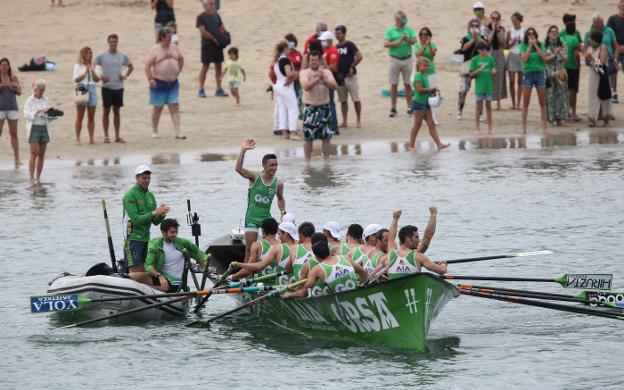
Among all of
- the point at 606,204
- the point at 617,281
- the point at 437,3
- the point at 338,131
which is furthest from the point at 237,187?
the point at 437,3

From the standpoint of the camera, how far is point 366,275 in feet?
47.6

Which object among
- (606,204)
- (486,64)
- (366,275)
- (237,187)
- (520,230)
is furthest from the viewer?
(486,64)

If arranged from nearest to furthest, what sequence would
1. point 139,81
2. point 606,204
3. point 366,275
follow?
point 366,275
point 606,204
point 139,81

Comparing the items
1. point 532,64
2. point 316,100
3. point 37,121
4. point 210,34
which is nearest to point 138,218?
point 37,121

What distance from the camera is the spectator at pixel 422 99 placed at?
25766 mm

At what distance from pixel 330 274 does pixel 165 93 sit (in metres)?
13.3

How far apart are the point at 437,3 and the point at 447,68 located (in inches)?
229

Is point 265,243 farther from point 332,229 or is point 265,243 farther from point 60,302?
point 60,302

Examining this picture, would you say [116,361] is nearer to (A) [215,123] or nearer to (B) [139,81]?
(A) [215,123]

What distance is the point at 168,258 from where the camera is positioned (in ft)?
54.1

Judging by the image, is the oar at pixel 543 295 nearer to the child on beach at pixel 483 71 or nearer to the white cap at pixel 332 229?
the white cap at pixel 332 229

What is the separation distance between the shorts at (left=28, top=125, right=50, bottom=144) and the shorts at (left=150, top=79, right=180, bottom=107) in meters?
3.41

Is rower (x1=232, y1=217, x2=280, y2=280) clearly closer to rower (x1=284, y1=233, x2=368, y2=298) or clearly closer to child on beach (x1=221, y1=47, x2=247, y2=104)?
rower (x1=284, y1=233, x2=368, y2=298)

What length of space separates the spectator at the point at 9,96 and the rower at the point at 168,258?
9.67 metres
